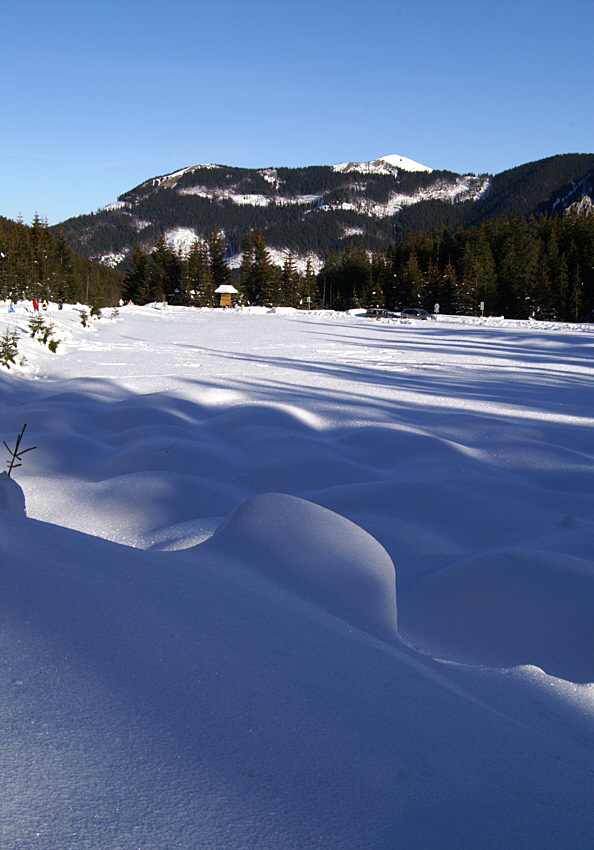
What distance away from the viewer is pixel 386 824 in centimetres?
96

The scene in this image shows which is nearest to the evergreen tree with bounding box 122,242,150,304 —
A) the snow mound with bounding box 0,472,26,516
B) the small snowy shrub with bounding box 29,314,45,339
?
the small snowy shrub with bounding box 29,314,45,339

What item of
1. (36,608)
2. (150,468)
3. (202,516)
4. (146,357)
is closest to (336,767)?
(36,608)

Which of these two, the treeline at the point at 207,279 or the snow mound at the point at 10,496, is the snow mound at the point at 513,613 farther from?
the treeline at the point at 207,279

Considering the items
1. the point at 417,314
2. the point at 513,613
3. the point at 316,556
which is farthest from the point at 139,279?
the point at 513,613

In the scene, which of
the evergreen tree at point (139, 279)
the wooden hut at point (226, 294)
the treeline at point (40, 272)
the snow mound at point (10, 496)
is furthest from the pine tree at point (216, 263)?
the snow mound at point (10, 496)

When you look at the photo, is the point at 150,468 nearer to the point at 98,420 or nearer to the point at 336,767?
the point at 98,420

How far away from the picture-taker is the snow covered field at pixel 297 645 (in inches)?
37.7

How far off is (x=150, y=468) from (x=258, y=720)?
3.53m

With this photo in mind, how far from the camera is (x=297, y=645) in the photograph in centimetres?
160

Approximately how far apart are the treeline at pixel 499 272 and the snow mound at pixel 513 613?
4161 centimetres

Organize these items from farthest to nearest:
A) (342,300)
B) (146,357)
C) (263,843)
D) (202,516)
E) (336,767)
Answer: (342,300) → (146,357) → (202,516) → (336,767) → (263,843)

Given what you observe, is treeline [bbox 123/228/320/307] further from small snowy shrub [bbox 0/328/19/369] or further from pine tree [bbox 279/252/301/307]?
small snowy shrub [bbox 0/328/19/369]

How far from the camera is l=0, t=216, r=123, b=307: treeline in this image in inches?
1216

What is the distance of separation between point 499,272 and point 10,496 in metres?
53.0
